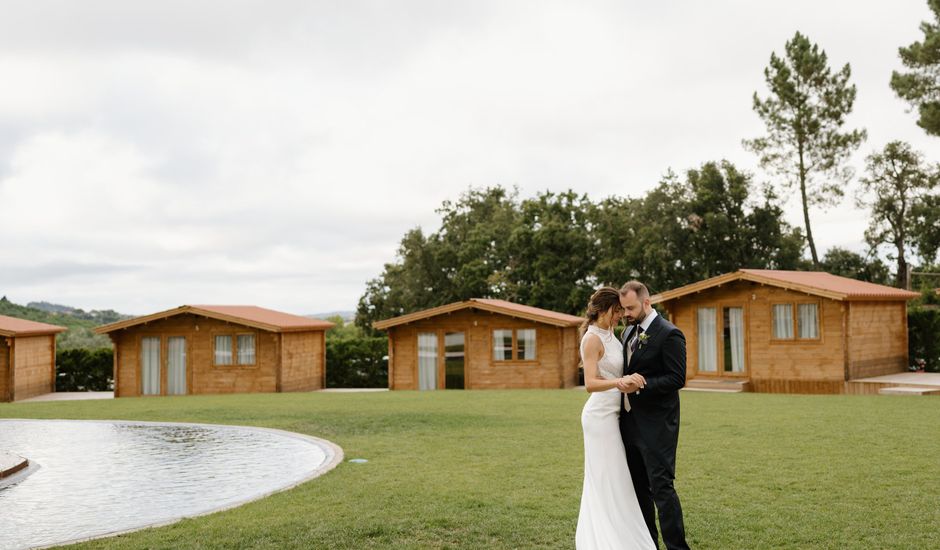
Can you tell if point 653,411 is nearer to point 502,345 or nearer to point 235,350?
point 502,345

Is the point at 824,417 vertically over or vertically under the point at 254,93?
under

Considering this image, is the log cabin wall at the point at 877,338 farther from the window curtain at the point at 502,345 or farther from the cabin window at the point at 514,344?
the window curtain at the point at 502,345

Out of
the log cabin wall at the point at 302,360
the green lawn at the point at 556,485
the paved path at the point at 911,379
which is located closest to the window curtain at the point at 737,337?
the paved path at the point at 911,379

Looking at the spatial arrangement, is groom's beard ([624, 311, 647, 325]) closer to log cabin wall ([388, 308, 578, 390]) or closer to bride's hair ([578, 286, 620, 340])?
bride's hair ([578, 286, 620, 340])

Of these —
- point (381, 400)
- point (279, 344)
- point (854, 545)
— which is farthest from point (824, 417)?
point (279, 344)

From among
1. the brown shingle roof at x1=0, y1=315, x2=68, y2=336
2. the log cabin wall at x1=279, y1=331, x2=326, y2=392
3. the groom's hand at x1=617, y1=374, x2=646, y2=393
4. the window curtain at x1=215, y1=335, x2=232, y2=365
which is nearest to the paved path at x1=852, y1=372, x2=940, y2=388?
the log cabin wall at x1=279, y1=331, x2=326, y2=392

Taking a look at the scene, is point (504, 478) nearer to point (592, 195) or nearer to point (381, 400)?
point (381, 400)

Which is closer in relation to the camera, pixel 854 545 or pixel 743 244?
pixel 854 545

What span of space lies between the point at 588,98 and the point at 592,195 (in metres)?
22.3

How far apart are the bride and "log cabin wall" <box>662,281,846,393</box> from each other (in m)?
18.5

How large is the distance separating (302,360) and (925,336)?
20.1 metres

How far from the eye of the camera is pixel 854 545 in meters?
6.27

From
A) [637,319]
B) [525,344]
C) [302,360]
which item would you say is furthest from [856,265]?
[637,319]

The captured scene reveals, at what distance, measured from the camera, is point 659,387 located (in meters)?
5.71
